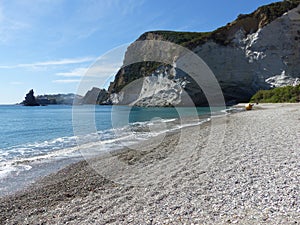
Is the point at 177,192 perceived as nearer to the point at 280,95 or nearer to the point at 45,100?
the point at 280,95

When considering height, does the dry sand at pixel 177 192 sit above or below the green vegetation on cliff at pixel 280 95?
Answer: below

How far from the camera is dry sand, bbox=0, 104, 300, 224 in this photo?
4.36 meters

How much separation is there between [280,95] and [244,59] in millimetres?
14411

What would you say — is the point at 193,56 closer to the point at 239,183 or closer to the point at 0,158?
the point at 0,158

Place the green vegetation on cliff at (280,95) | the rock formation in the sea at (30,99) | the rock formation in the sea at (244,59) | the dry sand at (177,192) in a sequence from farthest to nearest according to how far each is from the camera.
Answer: the rock formation in the sea at (30,99) → the rock formation in the sea at (244,59) → the green vegetation on cliff at (280,95) → the dry sand at (177,192)

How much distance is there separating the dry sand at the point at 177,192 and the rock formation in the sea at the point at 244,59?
159 feet

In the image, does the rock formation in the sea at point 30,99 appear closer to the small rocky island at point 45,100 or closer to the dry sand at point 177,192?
the small rocky island at point 45,100

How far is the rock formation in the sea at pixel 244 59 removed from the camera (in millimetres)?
49969

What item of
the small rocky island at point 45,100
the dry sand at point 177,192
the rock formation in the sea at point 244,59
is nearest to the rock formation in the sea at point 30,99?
the small rocky island at point 45,100

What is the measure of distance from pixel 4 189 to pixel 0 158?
6.05 m

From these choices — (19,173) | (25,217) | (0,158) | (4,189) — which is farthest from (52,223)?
(0,158)

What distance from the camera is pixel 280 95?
4569 cm

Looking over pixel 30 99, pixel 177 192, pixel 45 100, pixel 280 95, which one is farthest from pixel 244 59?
pixel 45 100

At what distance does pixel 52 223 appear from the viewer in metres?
4.75
